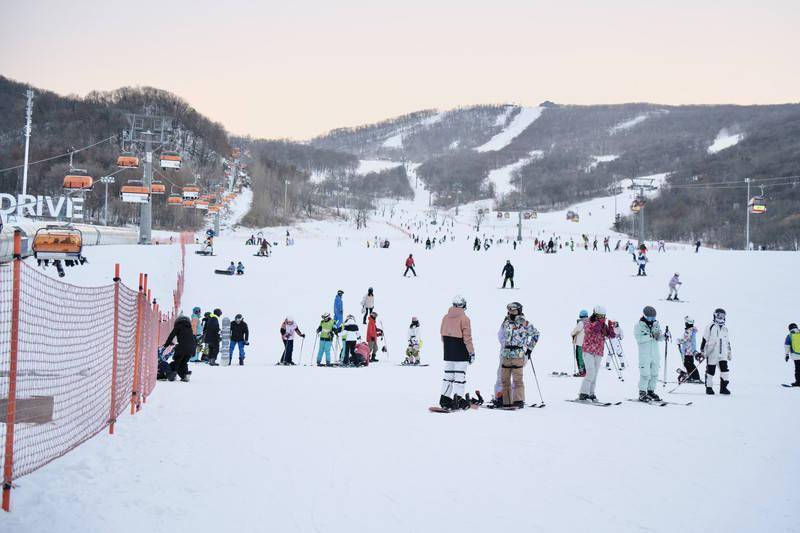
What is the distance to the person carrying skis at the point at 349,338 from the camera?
16180mm

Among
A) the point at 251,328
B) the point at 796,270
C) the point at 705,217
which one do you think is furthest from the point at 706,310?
the point at 705,217

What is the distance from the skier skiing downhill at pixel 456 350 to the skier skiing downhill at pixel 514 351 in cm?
63

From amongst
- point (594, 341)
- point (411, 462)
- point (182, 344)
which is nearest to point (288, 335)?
point (182, 344)

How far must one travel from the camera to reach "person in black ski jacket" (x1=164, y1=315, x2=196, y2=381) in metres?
10.8

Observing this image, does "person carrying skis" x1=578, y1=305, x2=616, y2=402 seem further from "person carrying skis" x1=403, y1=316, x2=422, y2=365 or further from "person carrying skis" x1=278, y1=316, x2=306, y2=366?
"person carrying skis" x1=278, y1=316, x2=306, y2=366

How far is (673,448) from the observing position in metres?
6.84

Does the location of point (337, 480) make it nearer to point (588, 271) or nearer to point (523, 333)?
point (523, 333)

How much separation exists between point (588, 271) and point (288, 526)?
33.0m

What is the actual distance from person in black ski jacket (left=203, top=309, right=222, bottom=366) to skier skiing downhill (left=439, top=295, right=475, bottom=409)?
8.91m

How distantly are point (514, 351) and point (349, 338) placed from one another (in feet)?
24.7

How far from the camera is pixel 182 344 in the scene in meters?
11.1

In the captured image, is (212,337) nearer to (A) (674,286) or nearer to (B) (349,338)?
(B) (349,338)

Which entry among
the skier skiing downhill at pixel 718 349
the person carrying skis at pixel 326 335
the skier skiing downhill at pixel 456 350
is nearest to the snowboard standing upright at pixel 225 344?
the person carrying skis at pixel 326 335

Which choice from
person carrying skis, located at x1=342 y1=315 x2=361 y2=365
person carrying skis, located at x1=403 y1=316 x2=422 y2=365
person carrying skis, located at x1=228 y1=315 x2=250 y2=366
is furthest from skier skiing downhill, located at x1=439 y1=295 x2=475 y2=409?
person carrying skis, located at x1=228 y1=315 x2=250 y2=366
